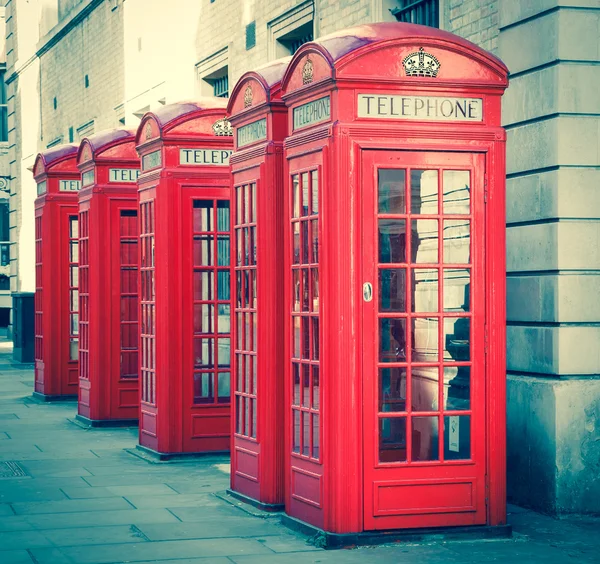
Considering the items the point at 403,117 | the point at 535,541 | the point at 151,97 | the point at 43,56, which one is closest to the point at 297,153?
the point at 403,117

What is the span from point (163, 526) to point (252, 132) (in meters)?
2.83

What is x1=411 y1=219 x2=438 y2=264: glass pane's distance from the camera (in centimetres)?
739

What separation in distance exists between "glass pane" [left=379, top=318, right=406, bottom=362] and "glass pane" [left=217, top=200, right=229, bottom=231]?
3.83 m

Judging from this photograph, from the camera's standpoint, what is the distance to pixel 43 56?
27.3 m

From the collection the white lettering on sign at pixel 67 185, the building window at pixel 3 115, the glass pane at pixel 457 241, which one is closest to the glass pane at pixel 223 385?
the glass pane at pixel 457 241

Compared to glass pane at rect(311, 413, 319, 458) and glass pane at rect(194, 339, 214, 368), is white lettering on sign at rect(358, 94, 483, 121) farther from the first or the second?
glass pane at rect(194, 339, 214, 368)

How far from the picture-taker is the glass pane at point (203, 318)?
11023 millimetres

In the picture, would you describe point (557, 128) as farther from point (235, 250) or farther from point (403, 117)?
point (235, 250)

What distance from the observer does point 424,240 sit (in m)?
7.39

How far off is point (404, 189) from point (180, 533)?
2.63 m

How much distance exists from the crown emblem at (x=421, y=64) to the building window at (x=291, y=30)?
6.11 metres

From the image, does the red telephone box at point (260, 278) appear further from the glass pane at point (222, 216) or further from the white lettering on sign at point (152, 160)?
the white lettering on sign at point (152, 160)

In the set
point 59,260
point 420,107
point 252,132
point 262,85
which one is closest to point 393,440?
point 420,107

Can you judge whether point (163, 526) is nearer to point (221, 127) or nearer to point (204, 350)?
point (204, 350)
